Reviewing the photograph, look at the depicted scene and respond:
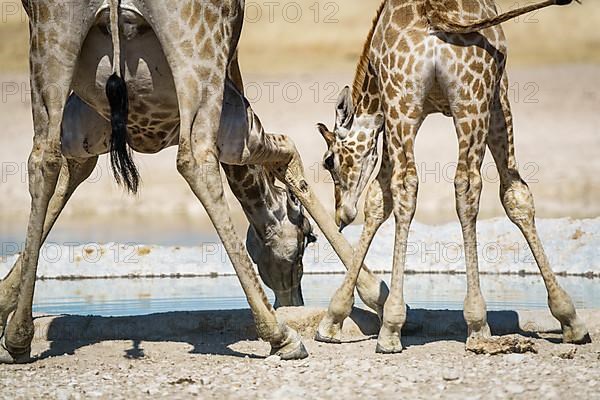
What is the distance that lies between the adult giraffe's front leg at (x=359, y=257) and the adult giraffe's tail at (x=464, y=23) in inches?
39.5

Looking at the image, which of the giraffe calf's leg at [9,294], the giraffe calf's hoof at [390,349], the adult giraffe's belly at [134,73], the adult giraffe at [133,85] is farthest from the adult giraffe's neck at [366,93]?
the giraffe calf's leg at [9,294]

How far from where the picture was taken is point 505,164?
8.50 meters

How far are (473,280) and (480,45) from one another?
1.54m

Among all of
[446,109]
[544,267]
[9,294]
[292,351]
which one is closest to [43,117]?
[9,294]

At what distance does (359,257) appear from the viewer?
8258mm

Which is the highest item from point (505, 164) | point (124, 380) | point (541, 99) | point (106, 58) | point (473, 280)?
point (541, 99)

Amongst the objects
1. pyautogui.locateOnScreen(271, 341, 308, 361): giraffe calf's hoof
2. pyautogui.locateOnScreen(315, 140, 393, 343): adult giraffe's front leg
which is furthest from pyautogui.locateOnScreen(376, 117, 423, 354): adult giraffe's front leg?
pyautogui.locateOnScreen(271, 341, 308, 361): giraffe calf's hoof

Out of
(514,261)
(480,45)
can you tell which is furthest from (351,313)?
(514,261)

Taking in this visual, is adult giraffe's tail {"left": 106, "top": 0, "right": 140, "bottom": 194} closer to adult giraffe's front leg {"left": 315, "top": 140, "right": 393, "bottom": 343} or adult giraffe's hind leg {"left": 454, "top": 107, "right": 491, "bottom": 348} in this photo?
Result: adult giraffe's front leg {"left": 315, "top": 140, "right": 393, "bottom": 343}

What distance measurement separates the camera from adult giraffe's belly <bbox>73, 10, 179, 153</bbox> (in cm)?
729

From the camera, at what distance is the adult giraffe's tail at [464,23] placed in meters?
7.48

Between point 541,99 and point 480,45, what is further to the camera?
point 541,99

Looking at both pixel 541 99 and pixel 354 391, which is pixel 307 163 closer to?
pixel 541 99

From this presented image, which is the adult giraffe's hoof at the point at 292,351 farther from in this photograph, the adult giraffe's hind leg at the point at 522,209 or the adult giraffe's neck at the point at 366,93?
the adult giraffe's neck at the point at 366,93
